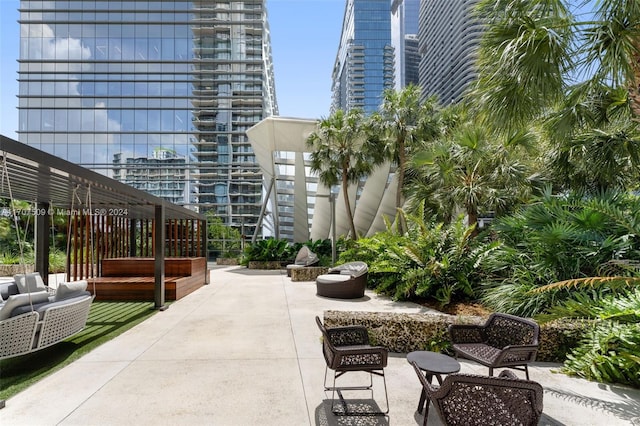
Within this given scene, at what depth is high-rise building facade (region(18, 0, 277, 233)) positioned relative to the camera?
122 ft

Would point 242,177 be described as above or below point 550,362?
above

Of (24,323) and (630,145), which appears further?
(630,145)

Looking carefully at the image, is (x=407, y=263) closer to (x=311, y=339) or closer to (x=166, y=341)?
(x=311, y=339)

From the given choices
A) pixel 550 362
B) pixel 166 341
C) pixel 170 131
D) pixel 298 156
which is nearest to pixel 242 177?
pixel 170 131

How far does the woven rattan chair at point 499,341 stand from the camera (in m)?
2.95

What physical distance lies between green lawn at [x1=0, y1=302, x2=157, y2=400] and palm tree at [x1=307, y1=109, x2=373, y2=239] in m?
11.7

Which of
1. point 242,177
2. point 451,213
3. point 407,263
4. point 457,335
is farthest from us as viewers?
point 242,177

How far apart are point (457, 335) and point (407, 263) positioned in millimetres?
4312

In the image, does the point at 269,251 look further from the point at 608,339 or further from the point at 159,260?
the point at 608,339

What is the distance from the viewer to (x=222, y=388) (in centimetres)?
338

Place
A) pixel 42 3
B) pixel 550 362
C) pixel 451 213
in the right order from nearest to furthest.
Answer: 1. pixel 550 362
2. pixel 451 213
3. pixel 42 3

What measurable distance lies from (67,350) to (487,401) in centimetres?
521

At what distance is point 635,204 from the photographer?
5.03m

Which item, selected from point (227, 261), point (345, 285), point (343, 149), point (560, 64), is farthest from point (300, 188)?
point (560, 64)
